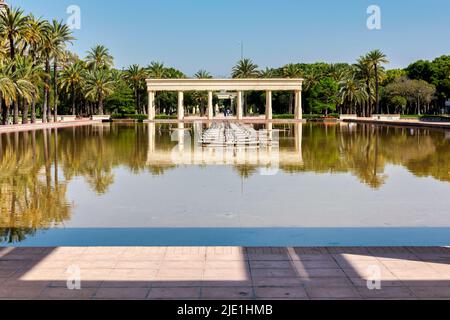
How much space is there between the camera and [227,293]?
5.84m

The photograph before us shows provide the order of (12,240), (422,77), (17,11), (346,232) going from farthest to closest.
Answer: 1. (422,77)
2. (17,11)
3. (346,232)
4. (12,240)

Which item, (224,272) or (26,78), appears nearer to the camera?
(224,272)

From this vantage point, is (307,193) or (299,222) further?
(307,193)

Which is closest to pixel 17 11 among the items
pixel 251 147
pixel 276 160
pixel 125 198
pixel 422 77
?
pixel 251 147

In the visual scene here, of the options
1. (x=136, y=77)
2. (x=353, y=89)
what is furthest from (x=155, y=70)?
(x=353, y=89)

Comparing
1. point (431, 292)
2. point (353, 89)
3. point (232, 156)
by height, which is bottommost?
point (431, 292)

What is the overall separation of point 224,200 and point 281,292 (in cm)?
691

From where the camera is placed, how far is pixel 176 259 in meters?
7.20

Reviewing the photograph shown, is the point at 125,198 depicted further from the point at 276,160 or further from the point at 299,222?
the point at 276,160

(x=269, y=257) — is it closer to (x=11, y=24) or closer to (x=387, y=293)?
(x=387, y=293)

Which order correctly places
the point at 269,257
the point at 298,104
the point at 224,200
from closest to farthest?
the point at 269,257 < the point at 224,200 < the point at 298,104

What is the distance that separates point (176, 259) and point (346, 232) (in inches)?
140
